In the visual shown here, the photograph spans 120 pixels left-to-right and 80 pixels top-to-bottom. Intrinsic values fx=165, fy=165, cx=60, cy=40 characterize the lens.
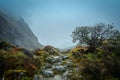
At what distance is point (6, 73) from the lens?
1230cm

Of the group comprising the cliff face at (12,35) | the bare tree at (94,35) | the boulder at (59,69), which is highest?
the cliff face at (12,35)

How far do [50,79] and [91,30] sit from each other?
1227 centimetres

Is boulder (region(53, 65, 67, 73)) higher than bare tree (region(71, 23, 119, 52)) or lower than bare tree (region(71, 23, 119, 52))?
lower

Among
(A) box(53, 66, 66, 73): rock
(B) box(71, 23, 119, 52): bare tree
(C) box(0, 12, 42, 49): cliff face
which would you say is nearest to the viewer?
(A) box(53, 66, 66, 73): rock

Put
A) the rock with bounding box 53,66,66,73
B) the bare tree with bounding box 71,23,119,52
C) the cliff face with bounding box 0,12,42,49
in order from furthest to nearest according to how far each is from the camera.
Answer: the cliff face with bounding box 0,12,42,49 → the bare tree with bounding box 71,23,119,52 → the rock with bounding box 53,66,66,73

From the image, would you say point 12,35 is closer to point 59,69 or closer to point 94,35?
point 94,35

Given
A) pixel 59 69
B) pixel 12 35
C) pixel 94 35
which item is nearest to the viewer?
pixel 59 69

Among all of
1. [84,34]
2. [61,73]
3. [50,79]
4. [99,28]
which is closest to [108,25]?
[99,28]

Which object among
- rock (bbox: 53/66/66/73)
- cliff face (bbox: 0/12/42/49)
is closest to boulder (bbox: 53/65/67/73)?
rock (bbox: 53/66/66/73)

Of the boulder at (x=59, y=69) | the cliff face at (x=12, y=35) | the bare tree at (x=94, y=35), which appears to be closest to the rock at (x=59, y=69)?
the boulder at (x=59, y=69)

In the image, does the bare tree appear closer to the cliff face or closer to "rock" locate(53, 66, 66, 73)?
"rock" locate(53, 66, 66, 73)

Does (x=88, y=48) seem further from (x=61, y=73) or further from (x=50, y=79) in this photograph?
(x=50, y=79)

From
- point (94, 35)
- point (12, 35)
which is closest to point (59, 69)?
point (94, 35)

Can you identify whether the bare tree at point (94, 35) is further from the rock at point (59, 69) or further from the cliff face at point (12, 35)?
the cliff face at point (12, 35)
